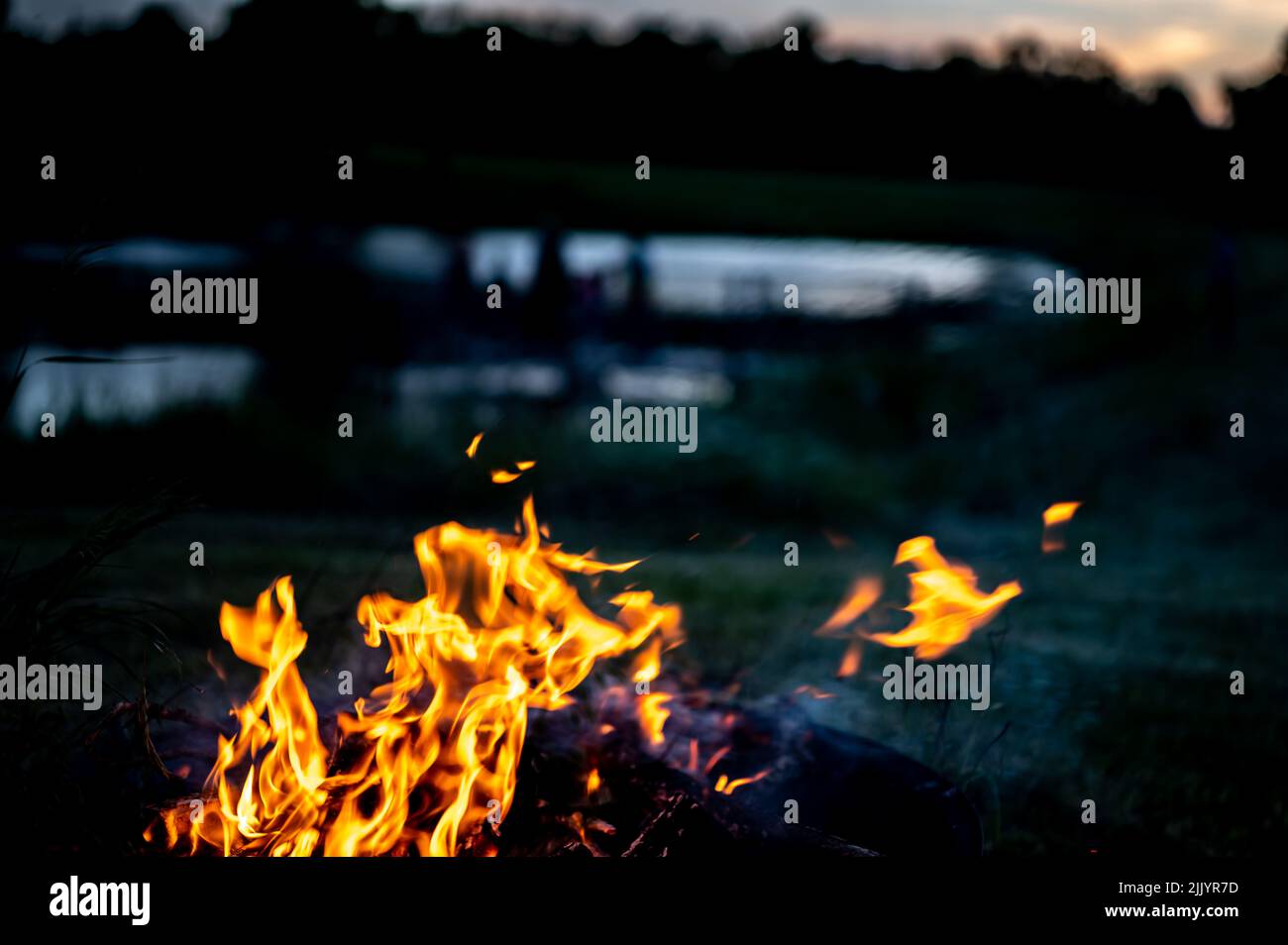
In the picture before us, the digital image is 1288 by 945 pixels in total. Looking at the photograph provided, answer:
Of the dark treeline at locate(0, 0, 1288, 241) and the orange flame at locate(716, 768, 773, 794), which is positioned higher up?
the dark treeline at locate(0, 0, 1288, 241)

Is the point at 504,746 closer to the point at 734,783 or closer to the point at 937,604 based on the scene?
the point at 734,783

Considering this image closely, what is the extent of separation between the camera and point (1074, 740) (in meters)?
4.18

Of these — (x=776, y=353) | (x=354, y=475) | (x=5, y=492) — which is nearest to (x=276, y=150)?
(x=354, y=475)

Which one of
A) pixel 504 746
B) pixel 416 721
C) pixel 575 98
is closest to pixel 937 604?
pixel 504 746

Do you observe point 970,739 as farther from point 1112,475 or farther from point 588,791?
point 1112,475

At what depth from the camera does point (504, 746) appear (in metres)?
2.66

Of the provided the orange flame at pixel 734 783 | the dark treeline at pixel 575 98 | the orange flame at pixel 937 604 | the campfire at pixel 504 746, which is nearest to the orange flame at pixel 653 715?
the campfire at pixel 504 746

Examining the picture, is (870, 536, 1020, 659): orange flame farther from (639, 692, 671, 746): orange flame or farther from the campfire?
(639, 692, 671, 746): orange flame

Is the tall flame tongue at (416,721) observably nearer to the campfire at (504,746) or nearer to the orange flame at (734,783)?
the campfire at (504,746)

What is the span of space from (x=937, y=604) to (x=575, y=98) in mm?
4521

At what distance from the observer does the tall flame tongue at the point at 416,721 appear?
2561 millimetres

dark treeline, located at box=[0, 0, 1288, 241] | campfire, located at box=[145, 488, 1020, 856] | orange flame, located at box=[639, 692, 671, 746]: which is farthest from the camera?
dark treeline, located at box=[0, 0, 1288, 241]

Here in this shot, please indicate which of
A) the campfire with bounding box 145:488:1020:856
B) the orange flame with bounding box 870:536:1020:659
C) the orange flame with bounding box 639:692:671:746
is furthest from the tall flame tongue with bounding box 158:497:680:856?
the orange flame with bounding box 870:536:1020:659

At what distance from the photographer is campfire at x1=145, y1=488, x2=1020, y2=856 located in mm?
2551
